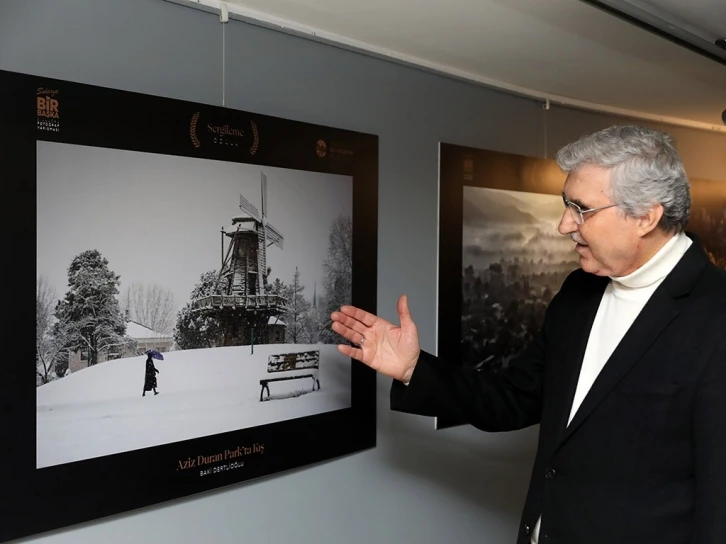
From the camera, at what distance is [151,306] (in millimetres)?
1505

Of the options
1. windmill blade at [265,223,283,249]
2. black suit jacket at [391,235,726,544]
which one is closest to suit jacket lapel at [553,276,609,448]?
black suit jacket at [391,235,726,544]

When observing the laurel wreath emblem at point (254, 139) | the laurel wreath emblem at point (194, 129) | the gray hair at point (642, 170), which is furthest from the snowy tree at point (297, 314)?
the gray hair at point (642, 170)

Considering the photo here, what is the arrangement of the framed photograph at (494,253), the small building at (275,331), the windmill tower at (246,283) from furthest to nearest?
the framed photograph at (494,253), the small building at (275,331), the windmill tower at (246,283)

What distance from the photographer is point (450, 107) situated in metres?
2.30

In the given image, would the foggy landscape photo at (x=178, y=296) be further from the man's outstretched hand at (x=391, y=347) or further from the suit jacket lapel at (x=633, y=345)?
the suit jacket lapel at (x=633, y=345)

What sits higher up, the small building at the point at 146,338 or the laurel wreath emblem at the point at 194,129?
the laurel wreath emblem at the point at 194,129

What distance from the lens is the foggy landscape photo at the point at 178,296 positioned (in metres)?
1.36

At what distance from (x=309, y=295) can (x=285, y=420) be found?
0.36 metres

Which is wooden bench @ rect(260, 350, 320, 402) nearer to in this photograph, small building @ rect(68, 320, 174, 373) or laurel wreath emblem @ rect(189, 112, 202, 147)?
small building @ rect(68, 320, 174, 373)

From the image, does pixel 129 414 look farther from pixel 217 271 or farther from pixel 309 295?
pixel 309 295

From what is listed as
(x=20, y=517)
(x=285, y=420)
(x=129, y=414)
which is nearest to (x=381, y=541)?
(x=285, y=420)

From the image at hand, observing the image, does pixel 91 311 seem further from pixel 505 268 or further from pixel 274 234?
pixel 505 268

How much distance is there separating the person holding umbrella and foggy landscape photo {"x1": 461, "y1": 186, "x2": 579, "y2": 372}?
119cm

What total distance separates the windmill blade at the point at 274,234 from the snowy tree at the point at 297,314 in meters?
0.10
